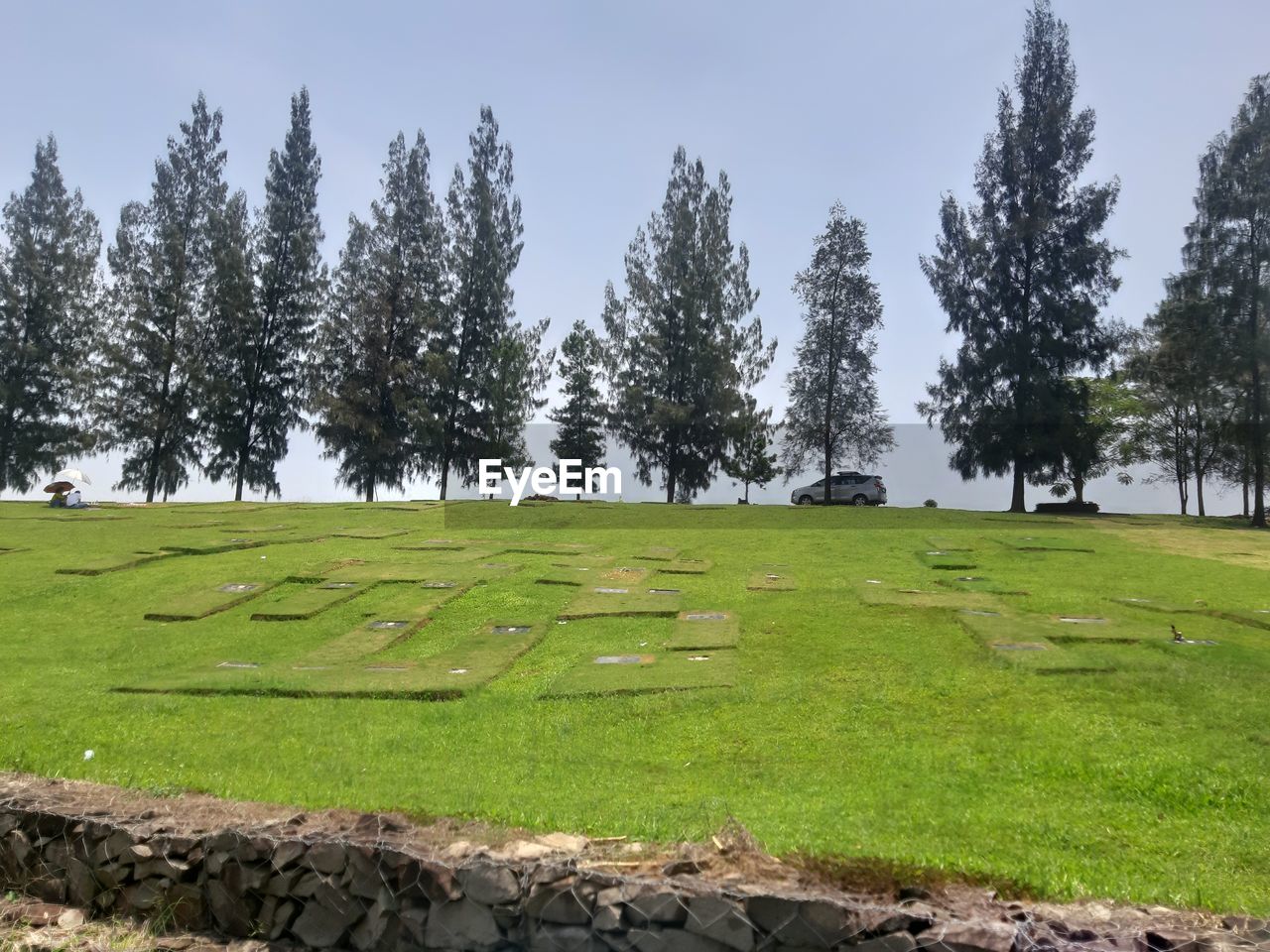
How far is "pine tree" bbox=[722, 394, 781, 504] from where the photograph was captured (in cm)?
3778

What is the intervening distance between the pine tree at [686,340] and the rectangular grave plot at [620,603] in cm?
2430

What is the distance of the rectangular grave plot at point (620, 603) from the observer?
11648mm

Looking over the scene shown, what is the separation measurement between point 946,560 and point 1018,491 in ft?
54.6

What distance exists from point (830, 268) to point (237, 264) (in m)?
23.4

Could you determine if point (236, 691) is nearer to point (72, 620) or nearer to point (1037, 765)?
point (72, 620)

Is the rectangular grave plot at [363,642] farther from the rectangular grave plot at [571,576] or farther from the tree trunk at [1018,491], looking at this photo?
the tree trunk at [1018,491]

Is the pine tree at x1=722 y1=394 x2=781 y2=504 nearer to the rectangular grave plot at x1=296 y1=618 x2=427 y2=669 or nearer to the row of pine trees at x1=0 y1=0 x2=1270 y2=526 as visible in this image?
the row of pine trees at x1=0 y1=0 x2=1270 y2=526

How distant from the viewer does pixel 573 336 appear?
40688 mm

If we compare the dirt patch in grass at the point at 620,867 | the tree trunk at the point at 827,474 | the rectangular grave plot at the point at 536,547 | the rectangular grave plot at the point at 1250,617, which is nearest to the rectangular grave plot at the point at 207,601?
the rectangular grave plot at the point at 536,547

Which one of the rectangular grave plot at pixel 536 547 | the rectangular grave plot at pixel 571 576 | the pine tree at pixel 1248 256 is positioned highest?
the pine tree at pixel 1248 256

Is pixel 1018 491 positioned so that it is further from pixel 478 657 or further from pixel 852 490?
pixel 478 657

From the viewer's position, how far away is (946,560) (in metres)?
15.9

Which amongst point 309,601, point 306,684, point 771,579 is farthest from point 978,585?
point 309,601

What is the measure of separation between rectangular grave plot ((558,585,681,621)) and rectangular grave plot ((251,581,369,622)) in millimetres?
3314
